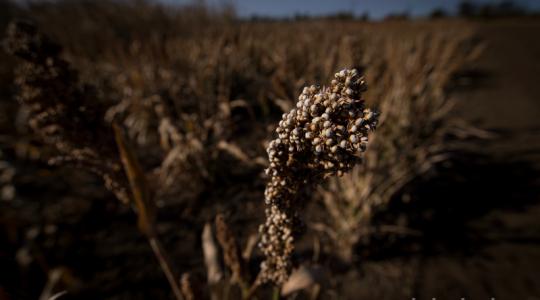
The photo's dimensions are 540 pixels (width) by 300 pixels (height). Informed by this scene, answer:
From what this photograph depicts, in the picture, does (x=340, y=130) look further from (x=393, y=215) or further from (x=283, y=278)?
(x=393, y=215)

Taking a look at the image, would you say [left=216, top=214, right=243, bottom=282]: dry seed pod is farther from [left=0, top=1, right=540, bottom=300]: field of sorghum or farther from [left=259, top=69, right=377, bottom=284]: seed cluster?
Result: [left=259, top=69, right=377, bottom=284]: seed cluster

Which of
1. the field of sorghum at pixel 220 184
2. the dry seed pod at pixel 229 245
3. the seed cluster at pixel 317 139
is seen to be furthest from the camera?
the dry seed pod at pixel 229 245

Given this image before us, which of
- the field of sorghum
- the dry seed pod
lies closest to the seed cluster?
the field of sorghum

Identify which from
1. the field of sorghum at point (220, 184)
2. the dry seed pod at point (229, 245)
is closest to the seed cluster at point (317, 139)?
the field of sorghum at point (220, 184)

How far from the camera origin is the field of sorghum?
2.50 ft

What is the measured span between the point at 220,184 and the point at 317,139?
191 cm

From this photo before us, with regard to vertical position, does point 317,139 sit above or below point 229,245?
above

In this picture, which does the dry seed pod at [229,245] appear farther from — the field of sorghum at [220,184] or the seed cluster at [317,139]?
the seed cluster at [317,139]

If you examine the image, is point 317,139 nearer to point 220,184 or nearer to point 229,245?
point 229,245

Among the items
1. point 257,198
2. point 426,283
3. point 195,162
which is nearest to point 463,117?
point 426,283

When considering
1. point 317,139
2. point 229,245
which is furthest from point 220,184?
point 317,139

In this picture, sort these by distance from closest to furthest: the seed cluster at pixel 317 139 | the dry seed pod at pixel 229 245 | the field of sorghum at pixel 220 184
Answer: the seed cluster at pixel 317 139
the field of sorghum at pixel 220 184
the dry seed pod at pixel 229 245

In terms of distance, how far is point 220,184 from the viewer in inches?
93.7

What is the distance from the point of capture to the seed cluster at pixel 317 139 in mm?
562
